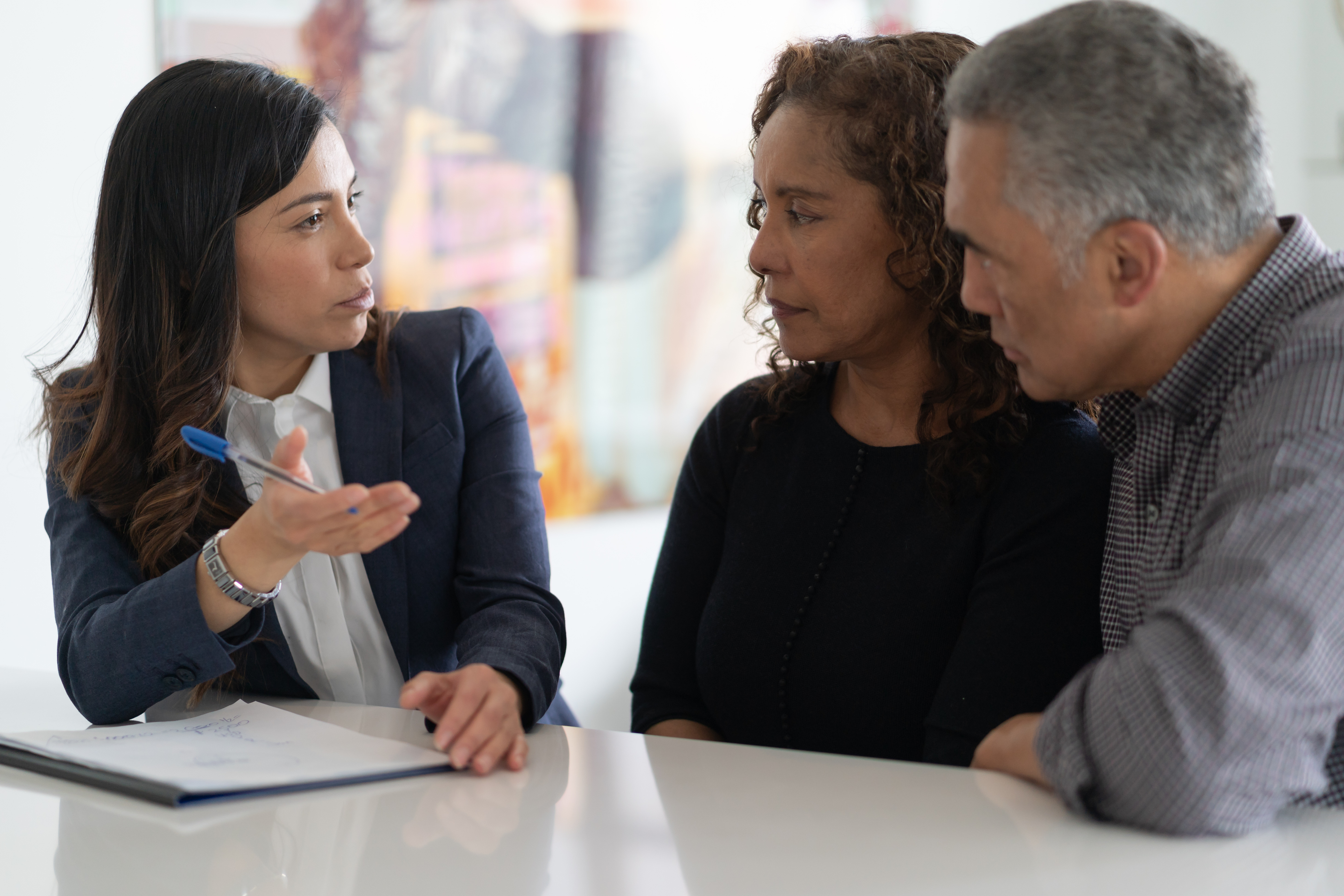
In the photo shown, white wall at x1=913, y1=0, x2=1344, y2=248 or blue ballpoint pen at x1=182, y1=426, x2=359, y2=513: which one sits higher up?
white wall at x1=913, y1=0, x2=1344, y2=248

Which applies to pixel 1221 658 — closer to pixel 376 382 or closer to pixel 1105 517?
pixel 1105 517

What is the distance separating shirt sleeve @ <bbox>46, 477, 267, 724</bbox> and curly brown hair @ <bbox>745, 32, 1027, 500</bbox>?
33.4 inches

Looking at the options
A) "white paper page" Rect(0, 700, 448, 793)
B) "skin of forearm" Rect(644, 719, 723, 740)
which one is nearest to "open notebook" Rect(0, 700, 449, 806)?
"white paper page" Rect(0, 700, 448, 793)

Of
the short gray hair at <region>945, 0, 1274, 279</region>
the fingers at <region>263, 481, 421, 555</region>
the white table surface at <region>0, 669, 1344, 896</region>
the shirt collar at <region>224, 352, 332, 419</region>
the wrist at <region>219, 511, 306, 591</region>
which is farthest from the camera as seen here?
the shirt collar at <region>224, 352, 332, 419</region>

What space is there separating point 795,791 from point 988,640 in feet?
1.19

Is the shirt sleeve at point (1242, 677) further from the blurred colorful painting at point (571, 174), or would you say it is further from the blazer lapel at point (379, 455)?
the blurred colorful painting at point (571, 174)

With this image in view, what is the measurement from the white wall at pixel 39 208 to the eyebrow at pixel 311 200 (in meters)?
0.73

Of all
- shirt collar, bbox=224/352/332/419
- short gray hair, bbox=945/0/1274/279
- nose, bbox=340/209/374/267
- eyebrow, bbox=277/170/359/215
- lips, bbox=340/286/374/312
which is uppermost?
short gray hair, bbox=945/0/1274/279

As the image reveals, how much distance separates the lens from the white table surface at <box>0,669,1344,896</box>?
2.73ft

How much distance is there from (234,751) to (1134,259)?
96 cm

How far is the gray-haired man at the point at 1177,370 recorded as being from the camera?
0.86 m

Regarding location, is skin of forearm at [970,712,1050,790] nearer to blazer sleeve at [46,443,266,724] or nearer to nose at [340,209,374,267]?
blazer sleeve at [46,443,266,724]

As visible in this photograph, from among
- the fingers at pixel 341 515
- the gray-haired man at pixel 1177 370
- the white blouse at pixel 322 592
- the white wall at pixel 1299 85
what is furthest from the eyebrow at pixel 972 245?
the white wall at pixel 1299 85

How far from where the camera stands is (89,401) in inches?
59.8
